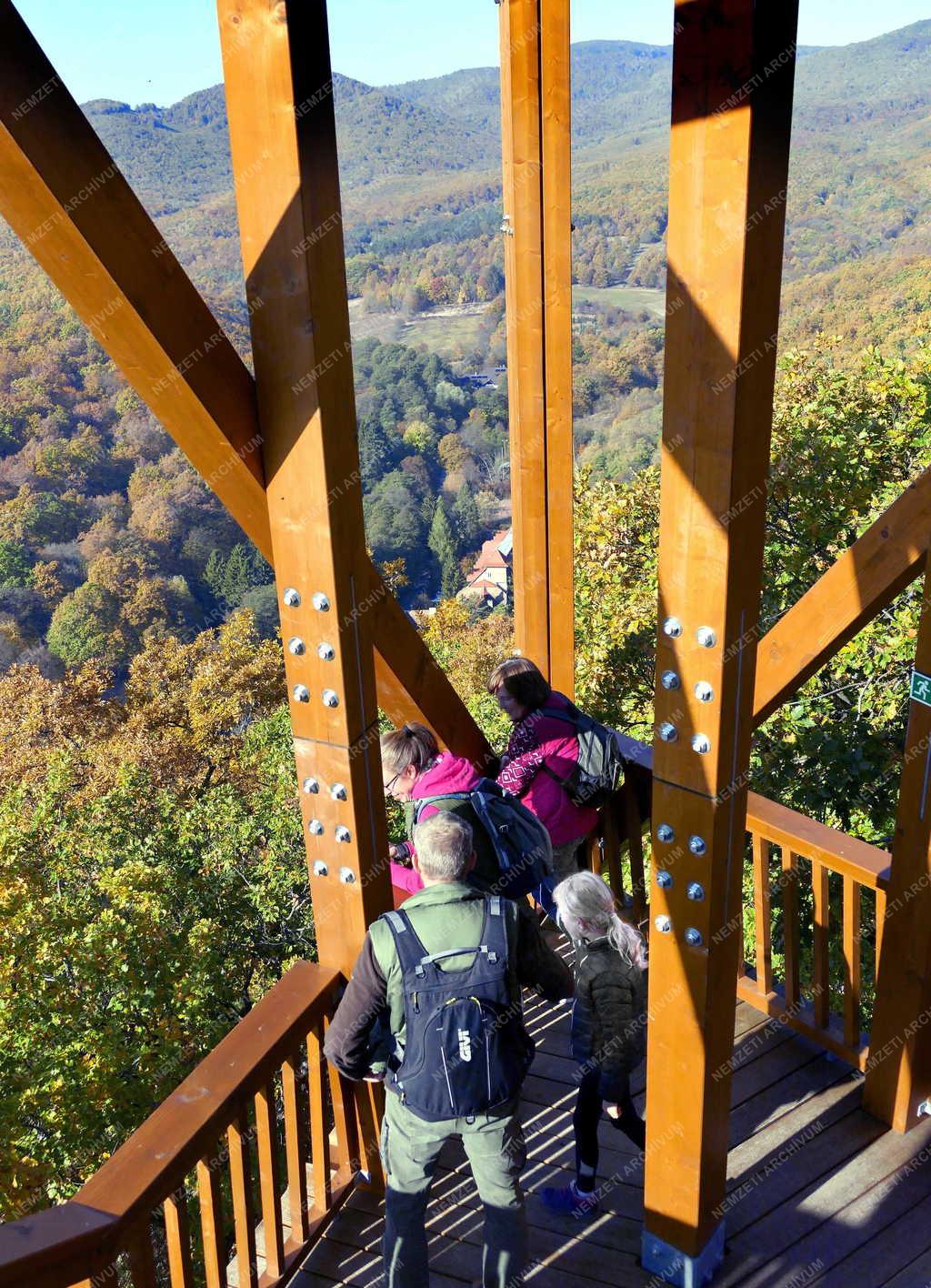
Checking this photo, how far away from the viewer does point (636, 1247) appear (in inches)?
99.6

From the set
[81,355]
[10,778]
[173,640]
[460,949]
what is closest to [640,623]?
[460,949]

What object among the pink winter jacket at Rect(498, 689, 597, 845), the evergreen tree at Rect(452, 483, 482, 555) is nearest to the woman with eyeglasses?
the pink winter jacket at Rect(498, 689, 597, 845)

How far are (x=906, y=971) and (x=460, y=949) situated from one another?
1.34 m

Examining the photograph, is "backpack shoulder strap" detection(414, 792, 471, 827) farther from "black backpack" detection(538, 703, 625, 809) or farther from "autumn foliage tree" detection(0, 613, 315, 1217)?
"autumn foliage tree" detection(0, 613, 315, 1217)

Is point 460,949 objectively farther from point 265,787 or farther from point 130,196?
point 265,787

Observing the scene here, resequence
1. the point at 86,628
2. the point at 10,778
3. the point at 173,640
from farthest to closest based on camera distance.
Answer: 1. the point at 86,628
2. the point at 173,640
3. the point at 10,778

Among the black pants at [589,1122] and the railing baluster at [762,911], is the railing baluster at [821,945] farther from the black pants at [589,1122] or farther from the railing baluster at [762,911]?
the black pants at [589,1122]

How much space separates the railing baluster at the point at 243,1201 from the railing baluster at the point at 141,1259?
0.76ft

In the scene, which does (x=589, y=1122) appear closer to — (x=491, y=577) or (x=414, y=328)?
(x=491, y=577)

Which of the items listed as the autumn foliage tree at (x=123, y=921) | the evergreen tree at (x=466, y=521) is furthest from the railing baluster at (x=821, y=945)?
the evergreen tree at (x=466, y=521)

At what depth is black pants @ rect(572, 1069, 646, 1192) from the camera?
8.46 ft

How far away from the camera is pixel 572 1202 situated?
260cm

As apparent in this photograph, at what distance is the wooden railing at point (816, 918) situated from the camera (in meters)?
2.89

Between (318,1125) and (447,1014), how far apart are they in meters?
0.74
